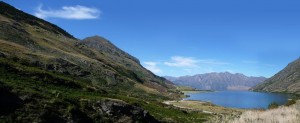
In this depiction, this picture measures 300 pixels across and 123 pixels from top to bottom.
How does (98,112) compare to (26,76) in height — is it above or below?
below

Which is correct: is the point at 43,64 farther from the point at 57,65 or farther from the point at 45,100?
the point at 45,100

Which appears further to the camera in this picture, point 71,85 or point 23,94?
point 71,85

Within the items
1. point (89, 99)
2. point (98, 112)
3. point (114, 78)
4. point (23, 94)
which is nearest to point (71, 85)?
point (89, 99)

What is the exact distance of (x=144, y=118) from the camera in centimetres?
4988

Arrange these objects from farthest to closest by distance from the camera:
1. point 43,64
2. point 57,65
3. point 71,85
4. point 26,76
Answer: point 57,65
point 43,64
point 71,85
point 26,76

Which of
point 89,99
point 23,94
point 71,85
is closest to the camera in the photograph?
point 23,94

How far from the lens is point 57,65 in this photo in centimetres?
10925

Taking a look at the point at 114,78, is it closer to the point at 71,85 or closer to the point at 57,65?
the point at 57,65

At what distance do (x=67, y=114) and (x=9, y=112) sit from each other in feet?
22.5

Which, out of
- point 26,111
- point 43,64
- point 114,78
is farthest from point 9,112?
point 114,78

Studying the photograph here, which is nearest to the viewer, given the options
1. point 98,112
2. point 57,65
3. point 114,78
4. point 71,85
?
point 98,112

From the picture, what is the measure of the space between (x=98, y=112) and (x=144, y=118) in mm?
7346

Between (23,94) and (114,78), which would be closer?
(23,94)

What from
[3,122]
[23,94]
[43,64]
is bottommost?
[3,122]
